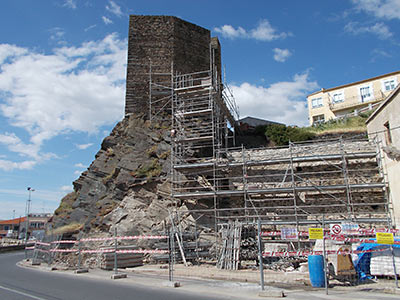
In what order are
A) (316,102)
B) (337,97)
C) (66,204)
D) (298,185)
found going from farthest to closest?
1. (316,102)
2. (337,97)
3. (66,204)
4. (298,185)

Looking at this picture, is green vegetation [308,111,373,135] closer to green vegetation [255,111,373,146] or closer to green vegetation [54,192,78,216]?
green vegetation [255,111,373,146]

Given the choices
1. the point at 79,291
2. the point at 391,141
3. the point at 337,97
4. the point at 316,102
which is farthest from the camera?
the point at 316,102

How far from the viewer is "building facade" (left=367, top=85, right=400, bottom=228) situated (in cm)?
1220

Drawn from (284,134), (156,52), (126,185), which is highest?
(156,52)

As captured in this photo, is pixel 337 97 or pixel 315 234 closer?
pixel 315 234

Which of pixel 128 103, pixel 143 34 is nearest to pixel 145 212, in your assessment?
pixel 128 103

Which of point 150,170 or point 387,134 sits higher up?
point 387,134

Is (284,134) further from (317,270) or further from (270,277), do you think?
(317,270)

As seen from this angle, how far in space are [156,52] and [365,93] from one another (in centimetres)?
2224

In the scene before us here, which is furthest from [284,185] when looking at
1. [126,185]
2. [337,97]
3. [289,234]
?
[337,97]

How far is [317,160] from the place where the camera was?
47.7 feet

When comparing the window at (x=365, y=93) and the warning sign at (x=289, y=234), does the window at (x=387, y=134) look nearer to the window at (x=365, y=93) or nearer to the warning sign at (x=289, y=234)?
the warning sign at (x=289, y=234)

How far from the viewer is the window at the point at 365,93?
104 feet

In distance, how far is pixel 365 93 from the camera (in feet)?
105
